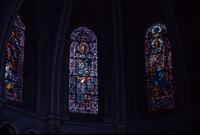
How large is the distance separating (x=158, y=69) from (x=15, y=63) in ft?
17.6

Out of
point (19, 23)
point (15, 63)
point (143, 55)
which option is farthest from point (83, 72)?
point (19, 23)

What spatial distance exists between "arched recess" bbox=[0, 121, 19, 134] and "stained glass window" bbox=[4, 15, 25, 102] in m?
1.10

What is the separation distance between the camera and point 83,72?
851 inches

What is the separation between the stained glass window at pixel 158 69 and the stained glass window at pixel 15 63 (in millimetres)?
4816

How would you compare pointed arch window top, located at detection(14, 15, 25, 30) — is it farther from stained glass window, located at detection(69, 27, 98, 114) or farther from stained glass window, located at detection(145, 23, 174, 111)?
stained glass window, located at detection(145, 23, 174, 111)

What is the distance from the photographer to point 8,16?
19.1 metres

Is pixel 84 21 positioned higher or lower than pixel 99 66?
higher

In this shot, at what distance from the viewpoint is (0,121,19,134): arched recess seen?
59.8 ft

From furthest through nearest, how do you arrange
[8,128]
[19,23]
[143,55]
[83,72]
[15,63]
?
[83,72]
[143,55]
[19,23]
[15,63]
[8,128]

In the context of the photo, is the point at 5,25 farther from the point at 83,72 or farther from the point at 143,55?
the point at 143,55

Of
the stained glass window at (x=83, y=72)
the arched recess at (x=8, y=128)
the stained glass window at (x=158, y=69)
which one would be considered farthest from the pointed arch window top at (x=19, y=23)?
the stained glass window at (x=158, y=69)

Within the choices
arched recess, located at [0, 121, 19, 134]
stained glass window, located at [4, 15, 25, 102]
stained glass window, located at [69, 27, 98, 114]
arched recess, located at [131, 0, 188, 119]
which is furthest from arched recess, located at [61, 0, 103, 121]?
arched recess, located at [0, 121, 19, 134]

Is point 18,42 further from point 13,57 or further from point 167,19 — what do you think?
point 167,19

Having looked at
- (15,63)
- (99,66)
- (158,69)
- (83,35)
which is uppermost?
(83,35)
